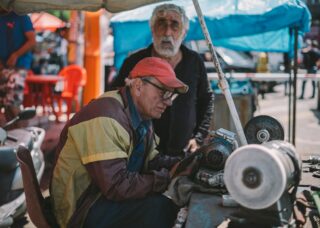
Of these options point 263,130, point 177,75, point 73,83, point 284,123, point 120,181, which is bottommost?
point 284,123

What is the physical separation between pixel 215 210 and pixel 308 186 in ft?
1.96

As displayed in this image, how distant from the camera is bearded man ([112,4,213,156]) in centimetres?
427

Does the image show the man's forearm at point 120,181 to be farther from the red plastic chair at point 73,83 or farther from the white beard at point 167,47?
the red plastic chair at point 73,83

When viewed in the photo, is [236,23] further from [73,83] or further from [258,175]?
[73,83]

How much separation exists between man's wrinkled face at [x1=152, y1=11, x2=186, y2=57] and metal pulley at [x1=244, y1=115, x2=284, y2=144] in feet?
4.98

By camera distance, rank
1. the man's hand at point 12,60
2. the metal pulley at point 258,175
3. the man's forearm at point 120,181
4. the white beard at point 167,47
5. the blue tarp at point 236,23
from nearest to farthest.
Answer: the metal pulley at point 258,175
the man's forearm at point 120,181
the white beard at point 167,47
the blue tarp at point 236,23
the man's hand at point 12,60

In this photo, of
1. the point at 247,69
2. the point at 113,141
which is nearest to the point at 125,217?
the point at 113,141

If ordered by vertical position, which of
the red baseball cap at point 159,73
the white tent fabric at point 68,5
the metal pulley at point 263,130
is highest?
the white tent fabric at point 68,5

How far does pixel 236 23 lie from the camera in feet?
19.8

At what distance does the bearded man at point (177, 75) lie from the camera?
4.27 metres

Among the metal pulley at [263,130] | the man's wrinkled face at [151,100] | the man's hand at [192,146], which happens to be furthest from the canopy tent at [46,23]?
the metal pulley at [263,130]

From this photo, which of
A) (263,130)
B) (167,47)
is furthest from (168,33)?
(263,130)

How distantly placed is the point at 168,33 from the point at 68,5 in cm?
125

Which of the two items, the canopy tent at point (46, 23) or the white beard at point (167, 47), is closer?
the white beard at point (167, 47)
